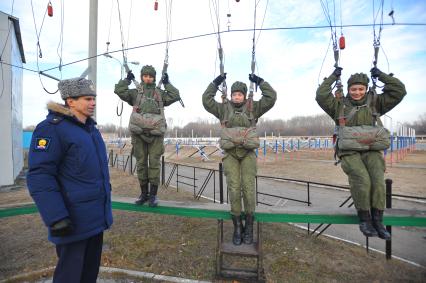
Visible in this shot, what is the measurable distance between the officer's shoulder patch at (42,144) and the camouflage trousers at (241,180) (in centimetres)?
229

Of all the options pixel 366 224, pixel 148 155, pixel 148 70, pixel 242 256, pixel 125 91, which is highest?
pixel 148 70

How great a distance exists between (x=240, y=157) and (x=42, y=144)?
243 cm

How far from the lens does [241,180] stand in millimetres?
3936

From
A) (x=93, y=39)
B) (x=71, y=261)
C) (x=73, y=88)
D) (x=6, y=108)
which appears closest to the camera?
(x=71, y=261)

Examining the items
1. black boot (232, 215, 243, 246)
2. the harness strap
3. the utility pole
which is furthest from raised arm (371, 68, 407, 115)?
the utility pole

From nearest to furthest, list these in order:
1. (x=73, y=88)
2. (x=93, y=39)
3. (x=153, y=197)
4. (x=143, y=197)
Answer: (x=73, y=88)
(x=153, y=197)
(x=143, y=197)
(x=93, y=39)

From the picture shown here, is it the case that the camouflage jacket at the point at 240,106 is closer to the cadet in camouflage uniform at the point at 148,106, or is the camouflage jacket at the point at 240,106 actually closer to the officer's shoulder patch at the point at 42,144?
the cadet in camouflage uniform at the point at 148,106

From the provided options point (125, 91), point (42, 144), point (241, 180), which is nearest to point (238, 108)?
point (241, 180)

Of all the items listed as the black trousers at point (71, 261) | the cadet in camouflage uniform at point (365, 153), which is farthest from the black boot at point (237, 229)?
the black trousers at point (71, 261)

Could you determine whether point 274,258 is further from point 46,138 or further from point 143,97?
point 46,138

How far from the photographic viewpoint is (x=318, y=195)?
33.6ft

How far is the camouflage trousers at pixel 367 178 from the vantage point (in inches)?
138

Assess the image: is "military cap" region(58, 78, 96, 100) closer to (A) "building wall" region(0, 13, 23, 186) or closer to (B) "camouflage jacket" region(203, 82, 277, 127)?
(B) "camouflage jacket" region(203, 82, 277, 127)

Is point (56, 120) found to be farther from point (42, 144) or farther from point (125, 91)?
point (125, 91)
